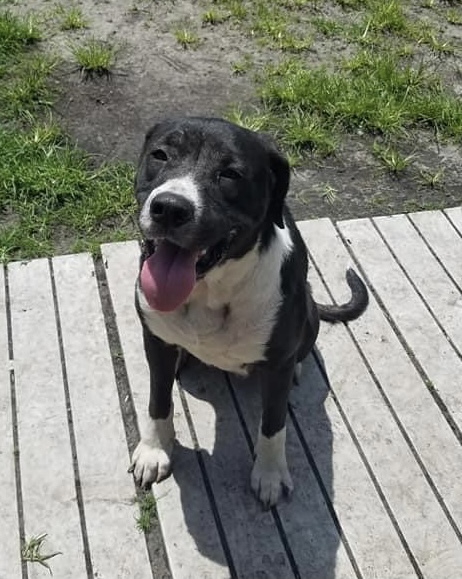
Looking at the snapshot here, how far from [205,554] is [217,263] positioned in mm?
1006

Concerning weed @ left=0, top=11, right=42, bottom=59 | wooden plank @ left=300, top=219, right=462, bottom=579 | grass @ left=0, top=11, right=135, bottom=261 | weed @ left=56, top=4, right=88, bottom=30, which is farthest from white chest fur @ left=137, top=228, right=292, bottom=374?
weed @ left=56, top=4, right=88, bottom=30

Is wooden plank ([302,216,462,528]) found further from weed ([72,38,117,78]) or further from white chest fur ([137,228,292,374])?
weed ([72,38,117,78])

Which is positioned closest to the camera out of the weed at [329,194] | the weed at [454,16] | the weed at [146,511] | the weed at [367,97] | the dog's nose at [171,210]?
the dog's nose at [171,210]

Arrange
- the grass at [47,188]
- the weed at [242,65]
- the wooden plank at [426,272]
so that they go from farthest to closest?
the weed at [242,65] < the grass at [47,188] < the wooden plank at [426,272]

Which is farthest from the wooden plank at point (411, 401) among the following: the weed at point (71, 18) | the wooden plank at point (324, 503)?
the weed at point (71, 18)

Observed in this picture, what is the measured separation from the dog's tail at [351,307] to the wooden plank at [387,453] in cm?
4

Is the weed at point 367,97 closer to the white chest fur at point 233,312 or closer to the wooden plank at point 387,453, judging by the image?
the wooden plank at point 387,453

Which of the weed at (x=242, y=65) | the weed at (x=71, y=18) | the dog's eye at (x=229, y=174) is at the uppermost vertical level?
the dog's eye at (x=229, y=174)

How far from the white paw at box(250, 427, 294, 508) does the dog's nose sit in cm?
96

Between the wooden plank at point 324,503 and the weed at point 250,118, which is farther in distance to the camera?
the weed at point 250,118

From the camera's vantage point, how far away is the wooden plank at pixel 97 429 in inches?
107

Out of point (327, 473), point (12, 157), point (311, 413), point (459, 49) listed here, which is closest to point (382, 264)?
point (311, 413)

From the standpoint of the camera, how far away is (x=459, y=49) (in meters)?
5.84

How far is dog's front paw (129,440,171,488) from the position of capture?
9.50ft
